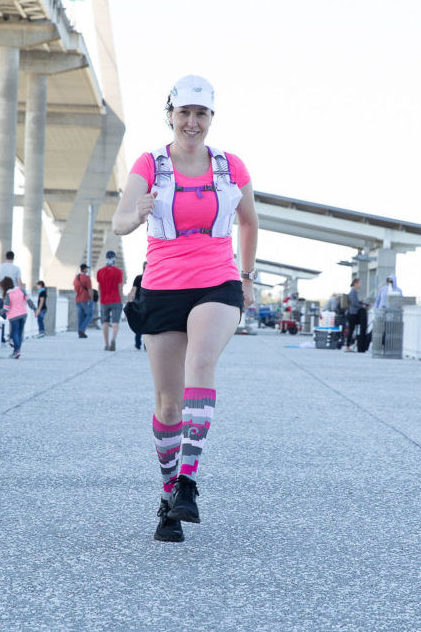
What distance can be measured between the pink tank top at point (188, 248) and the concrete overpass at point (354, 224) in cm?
3472

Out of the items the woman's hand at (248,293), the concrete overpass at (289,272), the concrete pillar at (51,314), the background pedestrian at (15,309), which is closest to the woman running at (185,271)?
the woman's hand at (248,293)

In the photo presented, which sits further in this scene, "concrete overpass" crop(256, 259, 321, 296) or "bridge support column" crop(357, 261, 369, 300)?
"concrete overpass" crop(256, 259, 321, 296)

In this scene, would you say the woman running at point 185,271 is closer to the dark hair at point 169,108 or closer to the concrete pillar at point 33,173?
the dark hair at point 169,108

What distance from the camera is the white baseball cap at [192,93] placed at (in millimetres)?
4125

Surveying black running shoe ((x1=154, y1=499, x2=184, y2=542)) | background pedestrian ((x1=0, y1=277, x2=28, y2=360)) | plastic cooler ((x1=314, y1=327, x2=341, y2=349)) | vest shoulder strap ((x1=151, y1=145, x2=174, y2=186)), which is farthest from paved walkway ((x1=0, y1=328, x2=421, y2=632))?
plastic cooler ((x1=314, y1=327, x2=341, y2=349))

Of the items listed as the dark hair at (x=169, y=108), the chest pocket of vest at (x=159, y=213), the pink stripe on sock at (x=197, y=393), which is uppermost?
the dark hair at (x=169, y=108)

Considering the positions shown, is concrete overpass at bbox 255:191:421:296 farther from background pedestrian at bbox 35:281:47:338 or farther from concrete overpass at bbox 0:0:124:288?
background pedestrian at bbox 35:281:47:338

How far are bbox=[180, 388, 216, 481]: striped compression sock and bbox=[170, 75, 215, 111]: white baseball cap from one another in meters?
1.15

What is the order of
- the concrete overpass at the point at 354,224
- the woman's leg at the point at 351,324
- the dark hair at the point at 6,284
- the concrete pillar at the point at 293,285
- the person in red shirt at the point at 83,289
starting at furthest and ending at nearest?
1. the concrete pillar at the point at 293,285
2. the concrete overpass at the point at 354,224
3. the person in red shirt at the point at 83,289
4. the woman's leg at the point at 351,324
5. the dark hair at the point at 6,284

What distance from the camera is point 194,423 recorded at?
3967 mm

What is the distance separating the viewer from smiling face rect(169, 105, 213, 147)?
4148mm

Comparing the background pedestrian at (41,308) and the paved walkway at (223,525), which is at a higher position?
the background pedestrian at (41,308)

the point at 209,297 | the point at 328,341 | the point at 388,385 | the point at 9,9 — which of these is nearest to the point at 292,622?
the point at 209,297

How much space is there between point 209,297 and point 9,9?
33.4 metres
